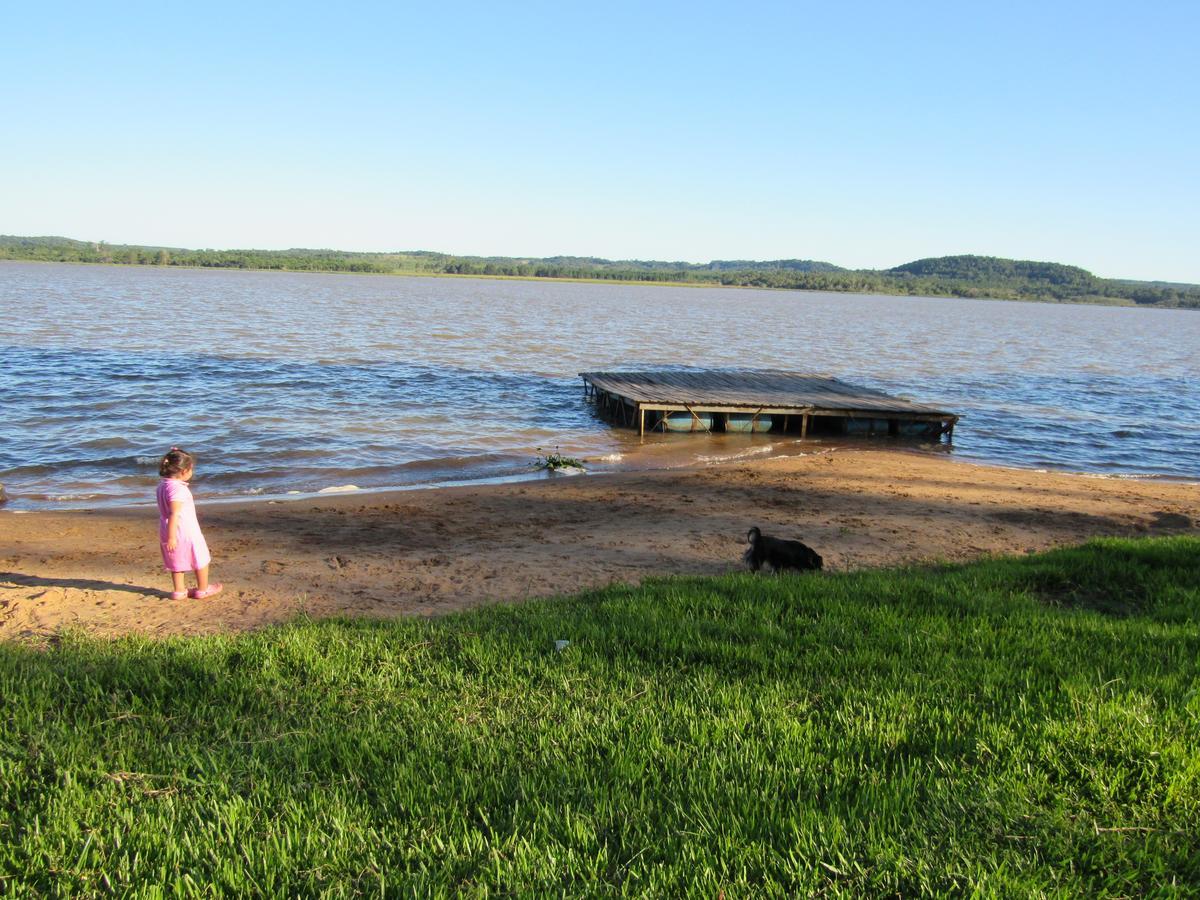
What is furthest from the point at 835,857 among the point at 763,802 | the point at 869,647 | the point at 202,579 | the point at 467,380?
the point at 467,380

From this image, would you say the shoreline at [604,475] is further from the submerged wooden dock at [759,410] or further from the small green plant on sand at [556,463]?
the submerged wooden dock at [759,410]

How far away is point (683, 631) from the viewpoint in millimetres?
5711

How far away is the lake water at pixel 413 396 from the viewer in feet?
61.9

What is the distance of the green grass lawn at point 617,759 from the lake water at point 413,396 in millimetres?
12233

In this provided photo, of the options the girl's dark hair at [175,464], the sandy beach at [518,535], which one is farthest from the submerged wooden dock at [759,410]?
the girl's dark hair at [175,464]

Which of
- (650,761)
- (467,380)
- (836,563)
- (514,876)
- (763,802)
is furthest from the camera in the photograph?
(467,380)

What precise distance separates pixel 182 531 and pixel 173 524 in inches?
6.7

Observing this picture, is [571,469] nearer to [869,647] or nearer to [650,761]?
[869,647]

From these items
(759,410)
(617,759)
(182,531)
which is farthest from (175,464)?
(759,410)

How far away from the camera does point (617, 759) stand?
12.7 feet

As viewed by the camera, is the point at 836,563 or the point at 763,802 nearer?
the point at 763,802

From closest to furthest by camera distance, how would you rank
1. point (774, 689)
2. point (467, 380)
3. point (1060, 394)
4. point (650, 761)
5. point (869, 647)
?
point (650, 761) < point (774, 689) < point (869, 647) < point (467, 380) < point (1060, 394)

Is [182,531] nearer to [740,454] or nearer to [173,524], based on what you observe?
[173,524]

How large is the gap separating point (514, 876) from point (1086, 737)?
2.76 metres
